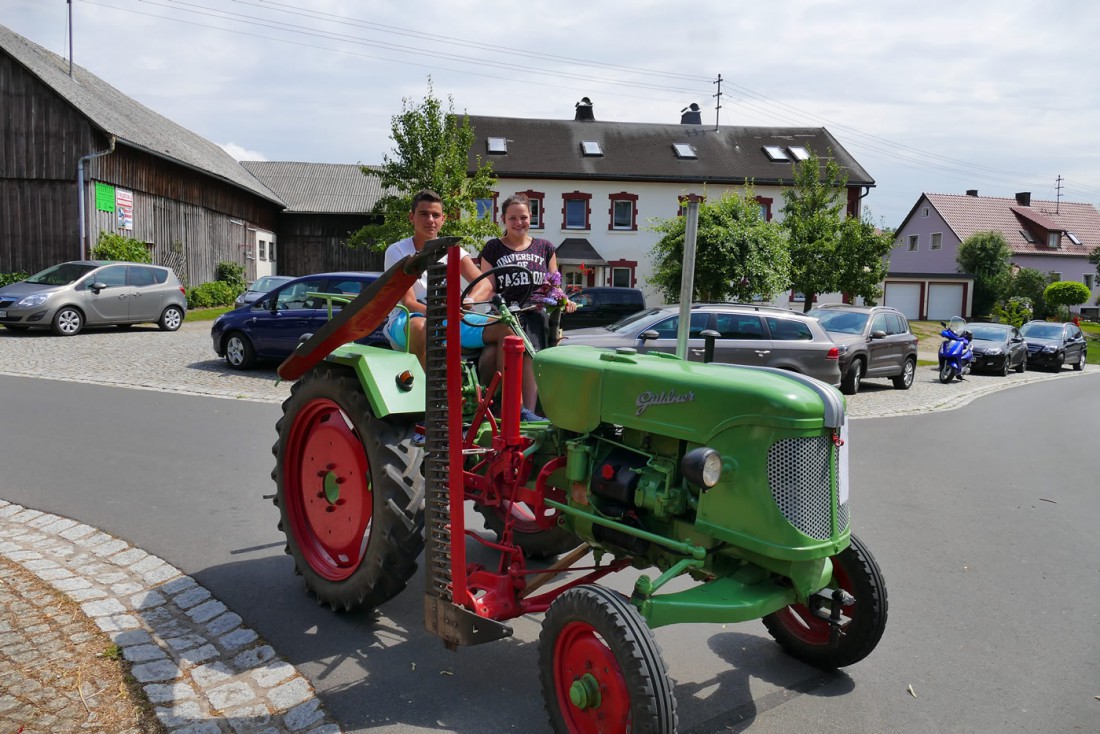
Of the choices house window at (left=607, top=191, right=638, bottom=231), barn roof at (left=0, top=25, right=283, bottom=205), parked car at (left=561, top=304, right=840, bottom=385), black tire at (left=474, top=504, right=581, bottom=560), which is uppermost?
barn roof at (left=0, top=25, right=283, bottom=205)

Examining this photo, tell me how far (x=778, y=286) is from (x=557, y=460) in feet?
70.7

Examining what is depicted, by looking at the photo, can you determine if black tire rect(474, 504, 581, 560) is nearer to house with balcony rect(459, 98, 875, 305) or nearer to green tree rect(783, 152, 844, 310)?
green tree rect(783, 152, 844, 310)

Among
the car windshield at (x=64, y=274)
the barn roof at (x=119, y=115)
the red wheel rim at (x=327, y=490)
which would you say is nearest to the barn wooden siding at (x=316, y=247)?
the barn roof at (x=119, y=115)

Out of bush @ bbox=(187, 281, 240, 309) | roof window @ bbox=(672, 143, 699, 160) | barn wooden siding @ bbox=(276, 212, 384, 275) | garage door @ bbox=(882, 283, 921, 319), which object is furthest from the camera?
garage door @ bbox=(882, 283, 921, 319)

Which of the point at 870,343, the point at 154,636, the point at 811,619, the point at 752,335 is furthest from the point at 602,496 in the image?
the point at 870,343

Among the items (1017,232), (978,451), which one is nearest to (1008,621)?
(978,451)

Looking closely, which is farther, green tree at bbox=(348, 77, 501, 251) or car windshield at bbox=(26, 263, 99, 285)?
green tree at bbox=(348, 77, 501, 251)

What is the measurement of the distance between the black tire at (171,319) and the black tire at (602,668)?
18.2 metres

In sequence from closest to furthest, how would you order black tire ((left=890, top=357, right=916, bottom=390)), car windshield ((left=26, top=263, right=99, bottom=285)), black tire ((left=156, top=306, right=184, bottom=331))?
black tire ((left=890, top=357, right=916, bottom=390)), car windshield ((left=26, top=263, right=99, bottom=285)), black tire ((left=156, top=306, right=184, bottom=331))

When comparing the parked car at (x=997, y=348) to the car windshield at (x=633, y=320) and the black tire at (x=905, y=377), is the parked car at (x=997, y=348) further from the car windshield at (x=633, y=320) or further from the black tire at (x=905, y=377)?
the car windshield at (x=633, y=320)

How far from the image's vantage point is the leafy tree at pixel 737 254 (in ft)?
74.2

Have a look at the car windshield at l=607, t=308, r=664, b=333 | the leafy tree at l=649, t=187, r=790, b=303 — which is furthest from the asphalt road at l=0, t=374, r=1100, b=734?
the leafy tree at l=649, t=187, r=790, b=303

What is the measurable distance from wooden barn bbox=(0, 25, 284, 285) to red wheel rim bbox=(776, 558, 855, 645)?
81.2 ft

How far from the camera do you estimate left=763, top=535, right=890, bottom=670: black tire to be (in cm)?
332
